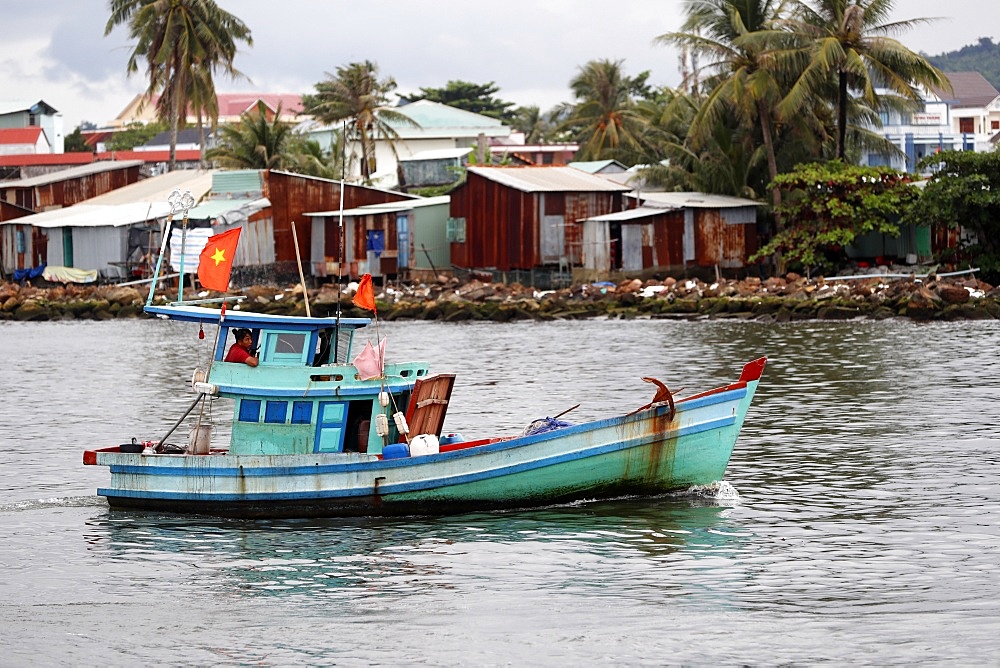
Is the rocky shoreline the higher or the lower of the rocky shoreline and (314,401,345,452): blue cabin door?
the higher

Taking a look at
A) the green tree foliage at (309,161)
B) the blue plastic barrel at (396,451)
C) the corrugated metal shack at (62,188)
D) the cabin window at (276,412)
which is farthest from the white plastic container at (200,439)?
the corrugated metal shack at (62,188)

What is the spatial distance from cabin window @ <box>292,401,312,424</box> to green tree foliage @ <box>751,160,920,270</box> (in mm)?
32722

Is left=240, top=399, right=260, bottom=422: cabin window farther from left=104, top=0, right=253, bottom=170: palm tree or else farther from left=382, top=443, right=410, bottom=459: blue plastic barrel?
left=104, top=0, right=253, bottom=170: palm tree

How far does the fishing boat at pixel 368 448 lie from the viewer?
16953 mm

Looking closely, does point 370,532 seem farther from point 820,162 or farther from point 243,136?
point 243,136

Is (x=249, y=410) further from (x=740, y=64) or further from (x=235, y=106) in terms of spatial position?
(x=235, y=106)

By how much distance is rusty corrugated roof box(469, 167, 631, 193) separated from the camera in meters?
51.7

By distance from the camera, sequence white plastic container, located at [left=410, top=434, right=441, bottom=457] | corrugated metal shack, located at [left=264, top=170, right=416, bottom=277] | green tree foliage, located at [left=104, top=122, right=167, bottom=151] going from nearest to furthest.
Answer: white plastic container, located at [left=410, top=434, right=441, bottom=457] < corrugated metal shack, located at [left=264, top=170, right=416, bottom=277] < green tree foliage, located at [left=104, top=122, right=167, bottom=151]

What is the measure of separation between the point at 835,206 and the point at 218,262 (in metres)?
33.7

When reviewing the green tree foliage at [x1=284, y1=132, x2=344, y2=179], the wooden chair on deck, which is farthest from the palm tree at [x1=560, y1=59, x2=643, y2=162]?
the wooden chair on deck

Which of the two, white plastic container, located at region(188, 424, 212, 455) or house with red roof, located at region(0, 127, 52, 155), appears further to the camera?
house with red roof, located at region(0, 127, 52, 155)

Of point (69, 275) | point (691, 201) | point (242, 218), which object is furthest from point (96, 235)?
point (691, 201)

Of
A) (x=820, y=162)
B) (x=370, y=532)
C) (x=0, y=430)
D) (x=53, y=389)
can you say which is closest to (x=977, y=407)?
(x=370, y=532)

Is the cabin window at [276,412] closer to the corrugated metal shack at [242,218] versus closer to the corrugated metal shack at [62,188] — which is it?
the corrugated metal shack at [242,218]
